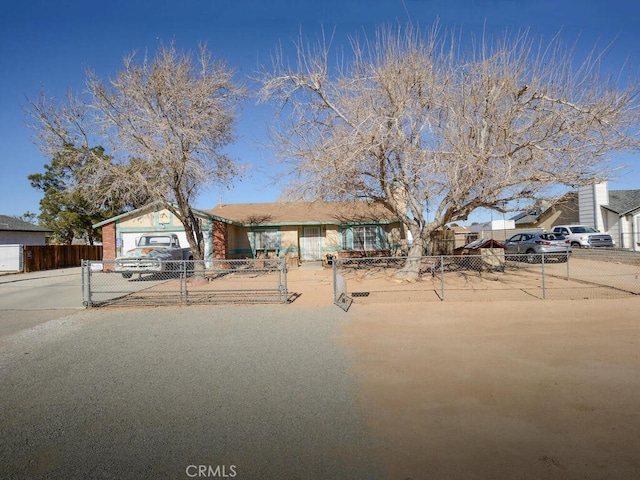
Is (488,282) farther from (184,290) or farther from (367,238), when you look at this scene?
(367,238)

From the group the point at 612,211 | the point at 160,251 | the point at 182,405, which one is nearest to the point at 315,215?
the point at 160,251

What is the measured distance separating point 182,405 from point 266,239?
20340mm

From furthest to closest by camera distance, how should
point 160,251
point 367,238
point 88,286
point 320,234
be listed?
point 320,234 < point 367,238 < point 160,251 < point 88,286

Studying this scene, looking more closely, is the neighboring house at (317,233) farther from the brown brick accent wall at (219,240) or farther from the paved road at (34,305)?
the paved road at (34,305)

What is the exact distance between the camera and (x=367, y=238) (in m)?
24.3

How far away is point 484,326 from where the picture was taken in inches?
310

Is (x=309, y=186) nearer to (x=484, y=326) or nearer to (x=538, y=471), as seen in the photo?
(x=484, y=326)

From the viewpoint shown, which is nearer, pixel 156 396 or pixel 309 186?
pixel 156 396

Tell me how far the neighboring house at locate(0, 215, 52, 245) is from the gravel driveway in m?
28.2

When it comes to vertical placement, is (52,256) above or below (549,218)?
below

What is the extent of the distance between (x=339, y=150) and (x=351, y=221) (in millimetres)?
11774

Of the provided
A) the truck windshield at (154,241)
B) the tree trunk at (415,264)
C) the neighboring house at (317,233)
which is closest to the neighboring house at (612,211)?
the neighboring house at (317,233)

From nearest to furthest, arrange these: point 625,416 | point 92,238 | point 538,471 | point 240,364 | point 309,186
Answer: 1. point 538,471
2. point 625,416
3. point 240,364
4. point 309,186
5. point 92,238

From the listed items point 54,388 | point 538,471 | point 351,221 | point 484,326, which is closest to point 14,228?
point 351,221
